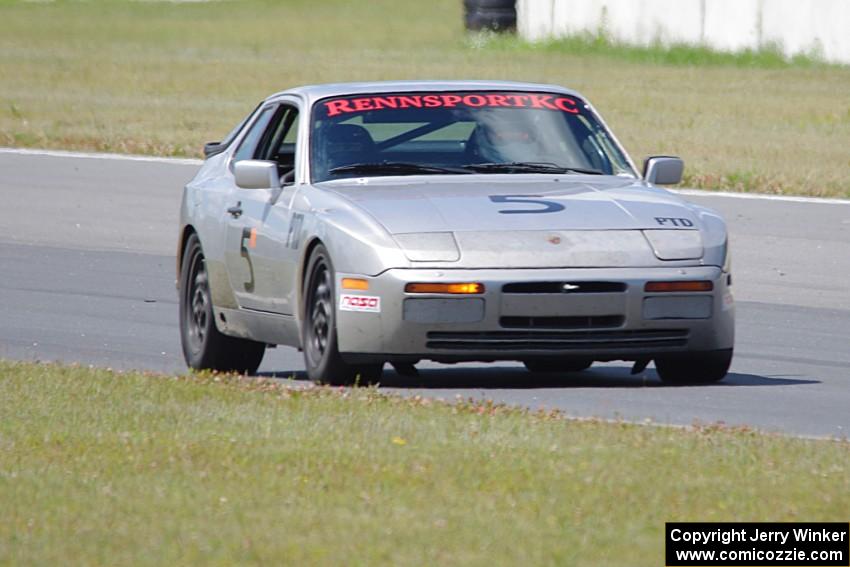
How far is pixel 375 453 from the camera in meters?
6.87

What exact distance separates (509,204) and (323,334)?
99 centimetres

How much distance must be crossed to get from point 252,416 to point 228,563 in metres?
2.57

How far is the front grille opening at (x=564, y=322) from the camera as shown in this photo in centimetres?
853

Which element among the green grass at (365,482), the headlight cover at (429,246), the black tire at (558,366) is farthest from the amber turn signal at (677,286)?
the black tire at (558,366)

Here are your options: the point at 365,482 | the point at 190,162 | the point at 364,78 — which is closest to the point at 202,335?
the point at 365,482

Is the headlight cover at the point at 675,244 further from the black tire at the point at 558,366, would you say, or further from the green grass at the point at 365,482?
the black tire at the point at 558,366

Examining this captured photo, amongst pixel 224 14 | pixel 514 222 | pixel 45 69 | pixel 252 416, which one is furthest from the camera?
pixel 224 14

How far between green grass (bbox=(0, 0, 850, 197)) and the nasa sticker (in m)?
10.7

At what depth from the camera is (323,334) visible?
29.4 ft

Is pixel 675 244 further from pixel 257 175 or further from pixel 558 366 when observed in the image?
pixel 257 175

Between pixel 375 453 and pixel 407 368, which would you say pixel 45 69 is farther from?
pixel 375 453

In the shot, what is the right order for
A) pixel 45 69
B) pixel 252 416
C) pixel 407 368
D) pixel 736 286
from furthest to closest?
pixel 45 69 → pixel 736 286 → pixel 407 368 → pixel 252 416

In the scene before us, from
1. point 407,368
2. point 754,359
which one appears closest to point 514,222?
point 407,368

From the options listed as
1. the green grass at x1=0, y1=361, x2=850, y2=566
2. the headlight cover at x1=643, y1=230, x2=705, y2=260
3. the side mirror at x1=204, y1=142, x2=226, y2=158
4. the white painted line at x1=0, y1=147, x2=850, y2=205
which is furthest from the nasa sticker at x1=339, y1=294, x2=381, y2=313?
the white painted line at x1=0, y1=147, x2=850, y2=205
